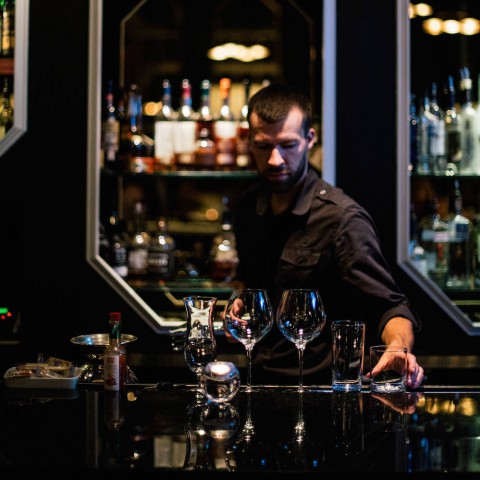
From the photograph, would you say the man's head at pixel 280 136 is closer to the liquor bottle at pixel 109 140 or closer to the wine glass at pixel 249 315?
the wine glass at pixel 249 315

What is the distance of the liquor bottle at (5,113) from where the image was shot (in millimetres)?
3117

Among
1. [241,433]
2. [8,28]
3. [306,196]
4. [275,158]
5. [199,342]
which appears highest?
[8,28]

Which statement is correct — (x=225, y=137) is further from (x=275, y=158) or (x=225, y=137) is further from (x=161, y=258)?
(x=275, y=158)

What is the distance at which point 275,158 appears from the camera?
2.36m

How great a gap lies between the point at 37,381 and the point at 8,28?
5.97ft

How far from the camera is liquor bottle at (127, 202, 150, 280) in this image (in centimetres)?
342

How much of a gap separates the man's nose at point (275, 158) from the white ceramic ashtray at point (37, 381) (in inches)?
35.0

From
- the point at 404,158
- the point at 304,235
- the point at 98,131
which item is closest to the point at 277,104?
the point at 304,235

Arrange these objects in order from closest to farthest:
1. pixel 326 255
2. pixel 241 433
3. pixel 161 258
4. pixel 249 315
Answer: pixel 241 433 → pixel 249 315 → pixel 326 255 → pixel 161 258

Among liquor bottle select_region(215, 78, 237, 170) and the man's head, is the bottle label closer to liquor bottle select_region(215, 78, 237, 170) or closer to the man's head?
the man's head

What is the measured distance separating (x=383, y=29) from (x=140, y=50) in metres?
1.37

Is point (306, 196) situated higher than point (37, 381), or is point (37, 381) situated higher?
point (306, 196)

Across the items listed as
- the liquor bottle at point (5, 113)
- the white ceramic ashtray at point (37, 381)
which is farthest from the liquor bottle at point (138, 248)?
the white ceramic ashtray at point (37, 381)

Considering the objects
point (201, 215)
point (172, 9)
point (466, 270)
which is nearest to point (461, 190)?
point (466, 270)
